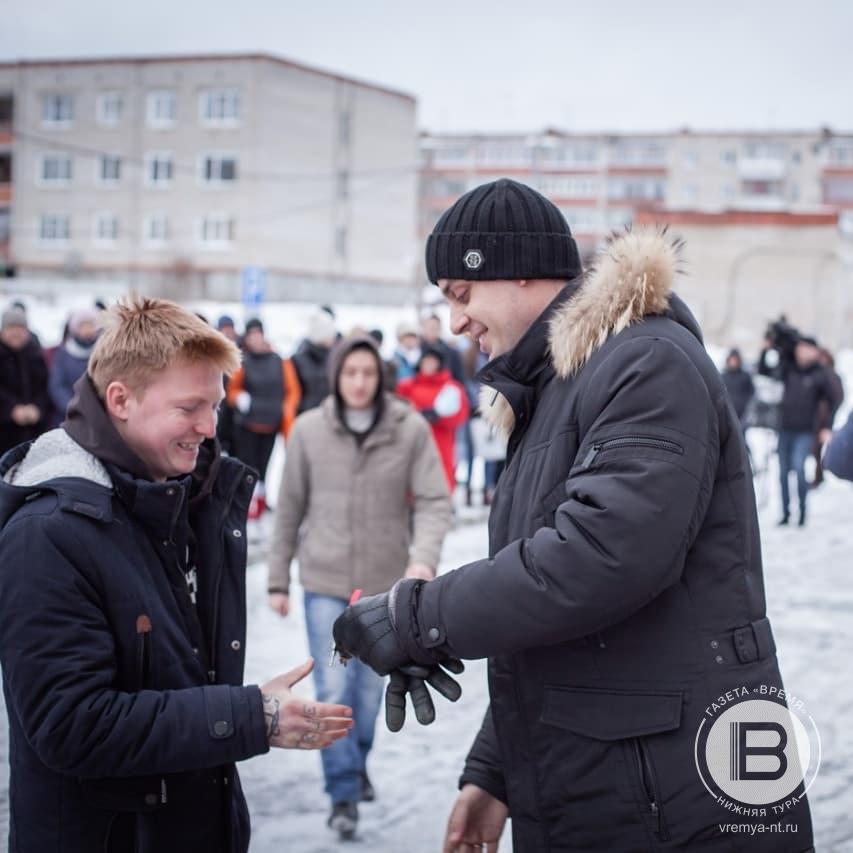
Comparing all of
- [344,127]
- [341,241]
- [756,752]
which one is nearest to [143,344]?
[756,752]

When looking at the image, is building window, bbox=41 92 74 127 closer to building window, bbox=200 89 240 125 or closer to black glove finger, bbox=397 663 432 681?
building window, bbox=200 89 240 125

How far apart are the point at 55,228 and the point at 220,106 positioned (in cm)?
1039

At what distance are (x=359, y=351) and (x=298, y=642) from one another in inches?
104

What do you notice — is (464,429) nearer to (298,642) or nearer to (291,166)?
(298,642)

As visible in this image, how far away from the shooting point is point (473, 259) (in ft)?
8.37

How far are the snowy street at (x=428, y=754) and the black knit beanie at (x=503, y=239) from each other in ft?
7.77

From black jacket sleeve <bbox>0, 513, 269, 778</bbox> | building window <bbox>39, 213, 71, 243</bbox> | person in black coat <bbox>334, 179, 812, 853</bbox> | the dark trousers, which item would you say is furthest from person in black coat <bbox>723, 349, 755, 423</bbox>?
building window <bbox>39, 213, 71, 243</bbox>

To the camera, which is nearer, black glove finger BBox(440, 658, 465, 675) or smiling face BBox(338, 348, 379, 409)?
black glove finger BBox(440, 658, 465, 675)

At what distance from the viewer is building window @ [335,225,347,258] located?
5547 centimetres

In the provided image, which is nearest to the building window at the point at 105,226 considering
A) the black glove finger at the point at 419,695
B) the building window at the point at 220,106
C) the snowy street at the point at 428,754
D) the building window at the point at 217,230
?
the building window at the point at 217,230

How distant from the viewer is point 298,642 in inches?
281

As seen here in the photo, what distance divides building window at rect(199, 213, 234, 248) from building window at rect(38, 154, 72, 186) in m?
8.13

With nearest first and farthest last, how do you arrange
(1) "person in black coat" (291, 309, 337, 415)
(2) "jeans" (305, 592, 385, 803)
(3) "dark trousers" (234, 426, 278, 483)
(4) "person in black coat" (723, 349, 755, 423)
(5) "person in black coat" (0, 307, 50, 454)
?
(2) "jeans" (305, 592, 385, 803) < (5) "person in black coat" (0, 307, 50, 454) < (3) "dark trousers" (234, 426, 278, 483) < (1) "person in black coat" (291, 309, 337, 415) < (4) "person in black coat" (723, 349, 755, 423)

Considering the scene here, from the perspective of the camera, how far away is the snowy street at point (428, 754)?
15.2ft
